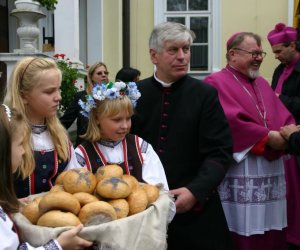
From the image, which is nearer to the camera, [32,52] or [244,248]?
[244,248]

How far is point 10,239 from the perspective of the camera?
5.16 ft

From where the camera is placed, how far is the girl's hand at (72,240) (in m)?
1.55

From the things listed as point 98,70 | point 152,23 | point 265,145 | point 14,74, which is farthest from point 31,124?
point 152,23

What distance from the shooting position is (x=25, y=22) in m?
5.71

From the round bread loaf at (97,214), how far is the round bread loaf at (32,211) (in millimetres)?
178

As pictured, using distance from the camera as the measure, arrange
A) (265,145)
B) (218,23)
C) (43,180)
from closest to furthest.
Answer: (43,180), (265,145), (218,23)

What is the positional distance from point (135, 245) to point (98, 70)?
3.71 m

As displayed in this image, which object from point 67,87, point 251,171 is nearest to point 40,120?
point 251,171

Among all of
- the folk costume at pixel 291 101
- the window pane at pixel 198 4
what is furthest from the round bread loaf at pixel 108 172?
the window pane at pixel 198 4

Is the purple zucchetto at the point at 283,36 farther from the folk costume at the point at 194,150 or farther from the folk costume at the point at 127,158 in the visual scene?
the folk costume at the point at 127,158

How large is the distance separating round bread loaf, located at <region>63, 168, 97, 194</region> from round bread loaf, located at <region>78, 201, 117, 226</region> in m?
0.16

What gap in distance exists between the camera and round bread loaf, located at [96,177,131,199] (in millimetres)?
1802

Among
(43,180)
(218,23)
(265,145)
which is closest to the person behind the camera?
(43,180)

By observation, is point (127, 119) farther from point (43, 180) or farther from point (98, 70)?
point (98, 70)
